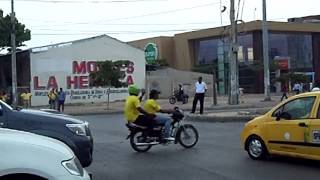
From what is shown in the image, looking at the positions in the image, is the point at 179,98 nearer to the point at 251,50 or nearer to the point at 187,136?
the point at 251,50

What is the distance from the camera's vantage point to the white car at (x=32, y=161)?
207 inches

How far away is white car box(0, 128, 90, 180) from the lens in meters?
5.25

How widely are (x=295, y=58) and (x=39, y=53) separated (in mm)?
38806

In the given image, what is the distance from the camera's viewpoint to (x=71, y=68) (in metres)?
58.2

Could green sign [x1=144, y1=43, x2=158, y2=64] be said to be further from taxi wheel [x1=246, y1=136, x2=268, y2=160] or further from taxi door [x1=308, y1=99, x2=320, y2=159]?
taxi door [x1=308, y1=99, x2=320, y2=159]

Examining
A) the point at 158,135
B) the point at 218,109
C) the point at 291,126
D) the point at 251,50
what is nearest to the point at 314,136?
the point at 291,126

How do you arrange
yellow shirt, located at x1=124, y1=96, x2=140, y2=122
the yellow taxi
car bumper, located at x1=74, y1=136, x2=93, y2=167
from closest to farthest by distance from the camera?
car bumper, located at x1=74, y1=136, x2=93, y2=167, the yellow taxi, yellow shirt, located at x1=124, y1=96, x2=140, y2=122

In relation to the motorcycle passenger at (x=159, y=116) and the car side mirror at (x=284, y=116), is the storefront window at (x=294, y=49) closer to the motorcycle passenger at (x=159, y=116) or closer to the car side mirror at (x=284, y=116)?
the motorcycle passenger at (x=159, y=116)

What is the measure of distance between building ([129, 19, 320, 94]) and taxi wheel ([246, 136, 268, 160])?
6057 centimetres

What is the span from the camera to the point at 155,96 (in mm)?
14789

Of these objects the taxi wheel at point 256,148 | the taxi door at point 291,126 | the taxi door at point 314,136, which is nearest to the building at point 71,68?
the taxi wheel at point 256,148

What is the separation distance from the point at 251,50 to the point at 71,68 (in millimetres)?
28252

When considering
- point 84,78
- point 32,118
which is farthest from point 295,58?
Result: point 32,118

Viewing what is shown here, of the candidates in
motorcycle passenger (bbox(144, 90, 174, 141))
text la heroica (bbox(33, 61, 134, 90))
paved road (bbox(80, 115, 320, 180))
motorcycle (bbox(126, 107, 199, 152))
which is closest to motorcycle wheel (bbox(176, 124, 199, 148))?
motorcycle (bbox(126, 107, 199, 152))
